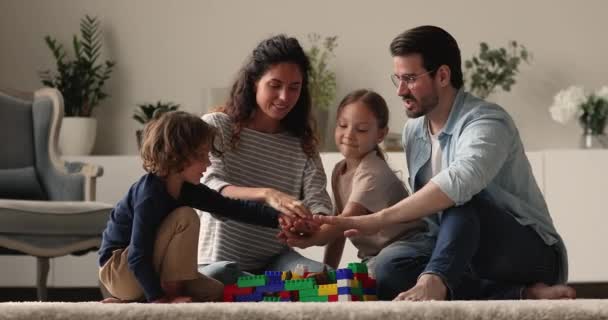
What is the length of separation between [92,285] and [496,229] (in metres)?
2.99

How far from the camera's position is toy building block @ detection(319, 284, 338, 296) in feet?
6.91

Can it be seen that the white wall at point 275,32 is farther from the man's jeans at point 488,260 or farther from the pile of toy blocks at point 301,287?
the pile of toy blocks at point 301,287

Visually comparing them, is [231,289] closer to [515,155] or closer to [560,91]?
[515,155]

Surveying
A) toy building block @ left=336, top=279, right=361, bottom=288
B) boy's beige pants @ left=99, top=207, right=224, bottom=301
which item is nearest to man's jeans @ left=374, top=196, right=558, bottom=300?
toy building block @ left=336, top=279, right=361, bottom=288

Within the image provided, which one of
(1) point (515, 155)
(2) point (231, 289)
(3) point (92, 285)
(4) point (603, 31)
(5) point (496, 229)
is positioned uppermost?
(4) point (603, 31)

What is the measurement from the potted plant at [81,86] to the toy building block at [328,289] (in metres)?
3.11

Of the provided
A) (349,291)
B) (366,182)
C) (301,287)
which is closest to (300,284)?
(301,287)

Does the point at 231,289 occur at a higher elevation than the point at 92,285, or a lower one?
higher

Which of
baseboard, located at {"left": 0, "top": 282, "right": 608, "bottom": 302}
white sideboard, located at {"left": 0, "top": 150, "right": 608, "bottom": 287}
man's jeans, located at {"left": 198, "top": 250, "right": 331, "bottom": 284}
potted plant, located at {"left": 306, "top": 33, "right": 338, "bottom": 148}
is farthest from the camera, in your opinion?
baseboard, located at {"left": 0, "top": 282, "right": 608, "bottom": 302}

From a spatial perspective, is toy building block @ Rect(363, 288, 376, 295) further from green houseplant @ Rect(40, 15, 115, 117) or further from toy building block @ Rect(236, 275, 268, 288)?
green houseplant @ Rect(40, 15, 115, 117)

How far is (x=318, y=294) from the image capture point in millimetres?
2125

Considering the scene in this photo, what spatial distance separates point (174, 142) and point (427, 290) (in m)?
0.63

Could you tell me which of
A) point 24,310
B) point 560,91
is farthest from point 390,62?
point 24,310

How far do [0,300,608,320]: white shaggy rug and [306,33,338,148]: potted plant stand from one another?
352 centimetres
